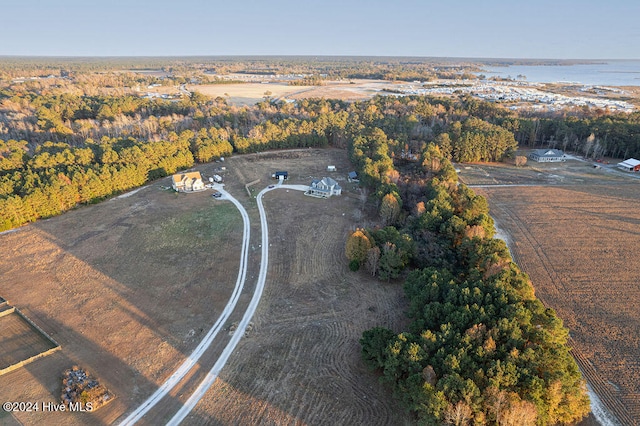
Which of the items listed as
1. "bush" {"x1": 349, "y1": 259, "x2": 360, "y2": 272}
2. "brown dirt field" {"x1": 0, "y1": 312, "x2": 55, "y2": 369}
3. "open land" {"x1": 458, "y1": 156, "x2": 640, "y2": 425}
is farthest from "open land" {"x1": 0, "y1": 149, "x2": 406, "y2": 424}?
"open land" {"x1": 458, "y1": 156, "x2": 640, "y2": 425}

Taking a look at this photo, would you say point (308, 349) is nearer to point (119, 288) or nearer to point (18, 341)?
point (119, 288)

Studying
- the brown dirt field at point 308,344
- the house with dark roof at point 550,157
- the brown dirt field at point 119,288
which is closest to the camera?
the brown dirt field at point 308,344

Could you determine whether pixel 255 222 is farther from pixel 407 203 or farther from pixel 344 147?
pixel 344 147

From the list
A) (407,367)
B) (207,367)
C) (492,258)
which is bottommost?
(207,367)

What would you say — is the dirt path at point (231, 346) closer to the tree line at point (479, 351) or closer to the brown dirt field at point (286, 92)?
the tree line at point (479, 351)

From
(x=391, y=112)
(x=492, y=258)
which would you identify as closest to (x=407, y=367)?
(x=492, y=258)

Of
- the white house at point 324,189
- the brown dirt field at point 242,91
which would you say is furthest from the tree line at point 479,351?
the brown dirt field at point 242,91
